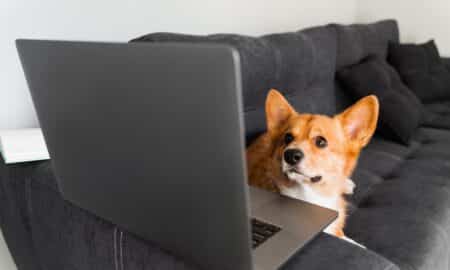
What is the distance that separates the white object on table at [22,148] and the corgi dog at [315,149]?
65cm

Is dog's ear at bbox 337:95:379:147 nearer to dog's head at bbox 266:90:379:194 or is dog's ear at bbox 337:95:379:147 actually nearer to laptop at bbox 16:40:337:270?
dog's head at bbox 266:90:379:194

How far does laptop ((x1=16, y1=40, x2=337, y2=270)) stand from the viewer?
1.42 feet

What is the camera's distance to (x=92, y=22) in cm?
142

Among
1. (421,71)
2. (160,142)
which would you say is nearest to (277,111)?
(160,142)

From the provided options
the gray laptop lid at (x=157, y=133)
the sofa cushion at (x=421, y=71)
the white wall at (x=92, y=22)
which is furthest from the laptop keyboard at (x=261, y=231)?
the sofa cushion at (x=421, y=71)

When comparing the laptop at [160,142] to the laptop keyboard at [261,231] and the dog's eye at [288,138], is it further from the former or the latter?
the dog's eye at [288,138]

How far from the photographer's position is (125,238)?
768 mm

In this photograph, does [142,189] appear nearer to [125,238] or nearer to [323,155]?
[125,238]

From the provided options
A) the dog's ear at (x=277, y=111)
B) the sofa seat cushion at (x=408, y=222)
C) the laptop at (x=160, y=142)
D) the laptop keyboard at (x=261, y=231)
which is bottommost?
the sofa seat cushion at (x=408, y=222)

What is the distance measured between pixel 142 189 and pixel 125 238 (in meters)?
0.22

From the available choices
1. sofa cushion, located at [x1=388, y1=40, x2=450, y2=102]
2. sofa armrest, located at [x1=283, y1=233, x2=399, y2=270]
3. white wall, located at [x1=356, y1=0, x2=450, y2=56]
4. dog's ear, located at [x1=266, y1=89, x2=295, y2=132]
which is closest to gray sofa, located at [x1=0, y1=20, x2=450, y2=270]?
sofa armrest, located at [x1=283, y1=233, x2=399, y2=270]

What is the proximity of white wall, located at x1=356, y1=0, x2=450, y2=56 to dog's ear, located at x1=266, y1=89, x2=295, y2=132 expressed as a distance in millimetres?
2445

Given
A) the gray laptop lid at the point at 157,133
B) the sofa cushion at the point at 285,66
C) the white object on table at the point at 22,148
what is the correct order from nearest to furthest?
the gray laptop lid at the point at 157,133 → the white object on table at the point at 22,148 → the sofa cushion at the point at 285,66

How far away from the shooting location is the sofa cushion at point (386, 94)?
1948 mm
